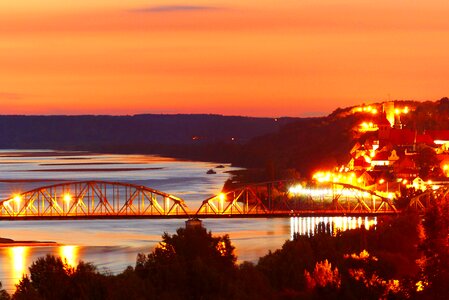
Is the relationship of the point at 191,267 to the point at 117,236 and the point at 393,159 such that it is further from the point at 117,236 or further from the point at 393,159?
the point at 393,159

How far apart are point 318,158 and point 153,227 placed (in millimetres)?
48924

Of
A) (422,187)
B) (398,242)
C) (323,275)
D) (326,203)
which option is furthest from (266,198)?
(323,275)

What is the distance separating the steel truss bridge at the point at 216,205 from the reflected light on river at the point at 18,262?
3294mm

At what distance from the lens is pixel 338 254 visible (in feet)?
99.6

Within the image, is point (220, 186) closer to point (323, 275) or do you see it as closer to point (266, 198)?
point (266, 198)

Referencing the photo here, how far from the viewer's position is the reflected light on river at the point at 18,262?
35.7m

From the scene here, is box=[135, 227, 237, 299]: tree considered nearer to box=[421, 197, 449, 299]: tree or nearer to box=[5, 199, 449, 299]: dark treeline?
box=[5, 199, 449, 299]: dark treeline

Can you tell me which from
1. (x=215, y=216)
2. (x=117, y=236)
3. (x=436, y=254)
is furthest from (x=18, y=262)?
(x=436, y=254)

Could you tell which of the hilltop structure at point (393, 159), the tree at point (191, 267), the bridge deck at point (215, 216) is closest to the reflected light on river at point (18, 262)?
the bridge deck at point (215, 216)

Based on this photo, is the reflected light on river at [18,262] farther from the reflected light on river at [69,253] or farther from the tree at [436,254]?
the tree at [436,254]

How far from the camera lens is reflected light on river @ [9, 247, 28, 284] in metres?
35.7

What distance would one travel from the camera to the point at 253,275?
2559 cm

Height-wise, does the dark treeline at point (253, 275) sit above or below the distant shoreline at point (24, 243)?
below

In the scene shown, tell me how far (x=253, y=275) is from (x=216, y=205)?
4248cm
